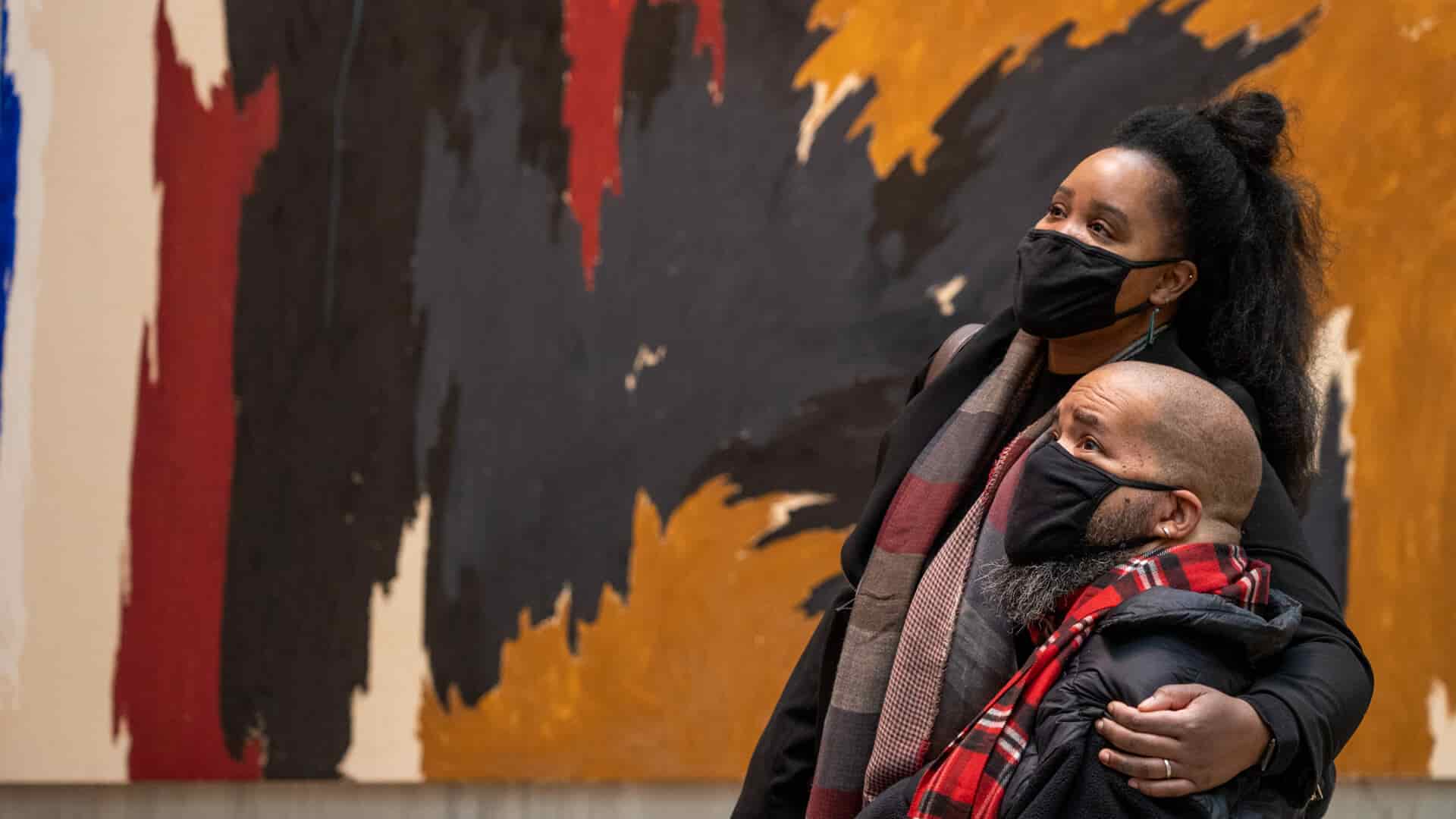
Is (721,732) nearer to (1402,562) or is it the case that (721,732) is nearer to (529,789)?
(529,789)

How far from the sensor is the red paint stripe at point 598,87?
2531mm

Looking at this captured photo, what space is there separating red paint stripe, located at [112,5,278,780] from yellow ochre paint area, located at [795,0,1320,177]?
1.03m

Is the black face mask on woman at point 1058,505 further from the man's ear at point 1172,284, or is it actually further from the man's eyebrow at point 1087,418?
the man's ear at point 1172,284

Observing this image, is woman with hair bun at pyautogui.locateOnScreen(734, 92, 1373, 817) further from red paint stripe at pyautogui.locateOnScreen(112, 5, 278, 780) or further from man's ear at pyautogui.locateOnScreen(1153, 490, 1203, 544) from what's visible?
red paint stripe at pyautogui.locateOnScreen(112, 5, 278, 780)

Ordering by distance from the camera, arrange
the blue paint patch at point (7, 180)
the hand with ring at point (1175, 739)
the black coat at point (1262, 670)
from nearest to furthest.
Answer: the hand with ring at point (1175, 739)
the black coat at point (1262, 670)
the blue paint patch at point (7, 180)

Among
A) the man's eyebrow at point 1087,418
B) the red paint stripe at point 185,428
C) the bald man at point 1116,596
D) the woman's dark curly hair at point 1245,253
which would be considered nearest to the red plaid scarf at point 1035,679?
the bald man at point 1116,596

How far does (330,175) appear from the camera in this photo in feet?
8.23

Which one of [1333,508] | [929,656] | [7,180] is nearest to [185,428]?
[7,180]

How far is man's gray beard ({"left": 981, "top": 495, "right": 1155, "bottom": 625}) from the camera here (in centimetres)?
126

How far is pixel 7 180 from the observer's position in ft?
8.09

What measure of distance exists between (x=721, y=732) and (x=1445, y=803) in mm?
1430

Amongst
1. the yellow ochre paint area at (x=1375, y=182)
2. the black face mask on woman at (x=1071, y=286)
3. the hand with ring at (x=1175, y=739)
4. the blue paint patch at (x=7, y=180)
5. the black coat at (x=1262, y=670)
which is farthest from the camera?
the yellow ochre paint area at (x=1375, y=182)

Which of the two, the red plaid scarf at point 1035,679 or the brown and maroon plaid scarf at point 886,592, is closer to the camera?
the red plaid scarf at point 1035,679

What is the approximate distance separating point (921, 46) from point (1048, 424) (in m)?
1.33
